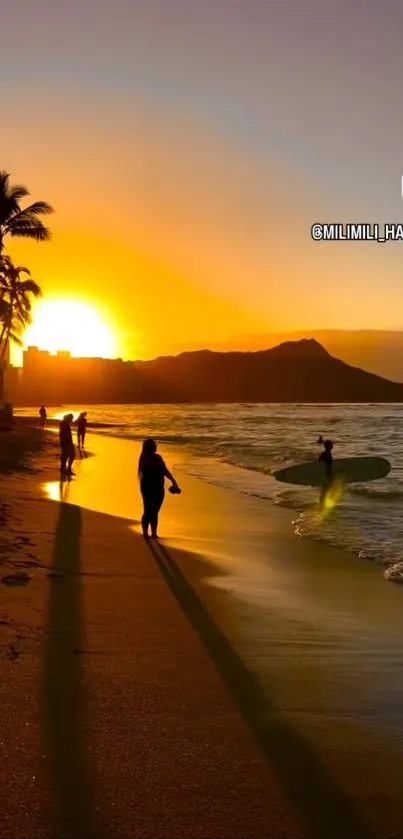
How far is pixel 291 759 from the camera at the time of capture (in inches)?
156

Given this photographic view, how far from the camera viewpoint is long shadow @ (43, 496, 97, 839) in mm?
3342

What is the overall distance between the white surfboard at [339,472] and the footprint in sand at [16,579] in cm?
1430

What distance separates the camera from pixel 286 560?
10.2 m

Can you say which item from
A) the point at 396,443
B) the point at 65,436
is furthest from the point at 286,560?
the point at 396,443

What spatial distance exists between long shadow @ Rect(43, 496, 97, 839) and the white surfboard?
46.6 ft

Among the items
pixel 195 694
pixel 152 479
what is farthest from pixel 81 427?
pixel 195 694

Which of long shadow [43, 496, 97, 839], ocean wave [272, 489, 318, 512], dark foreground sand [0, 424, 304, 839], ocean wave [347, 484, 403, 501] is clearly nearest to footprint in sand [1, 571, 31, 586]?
dark foreground sand [0, 424, 304, 839]

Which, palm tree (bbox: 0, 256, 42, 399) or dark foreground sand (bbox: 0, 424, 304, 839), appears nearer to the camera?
dark foreground sand (bbox: 0, 424, 304, 839)

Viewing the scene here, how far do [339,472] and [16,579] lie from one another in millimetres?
16559

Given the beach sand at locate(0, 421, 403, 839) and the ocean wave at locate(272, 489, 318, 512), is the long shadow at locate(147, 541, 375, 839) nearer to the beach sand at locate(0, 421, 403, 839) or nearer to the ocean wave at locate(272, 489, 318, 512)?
the beach sand at locate(0, 421, 403, 839)

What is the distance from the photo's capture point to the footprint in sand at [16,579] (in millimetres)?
7531

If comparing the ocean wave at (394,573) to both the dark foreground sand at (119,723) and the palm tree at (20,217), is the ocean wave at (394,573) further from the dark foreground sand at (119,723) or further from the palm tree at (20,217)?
the palm tree at (20,217)

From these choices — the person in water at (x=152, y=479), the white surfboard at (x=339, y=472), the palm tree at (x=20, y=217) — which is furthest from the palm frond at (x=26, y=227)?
the person in water at (x=152, y=479)

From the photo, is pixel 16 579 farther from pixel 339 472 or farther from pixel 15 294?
pixel 15 294
